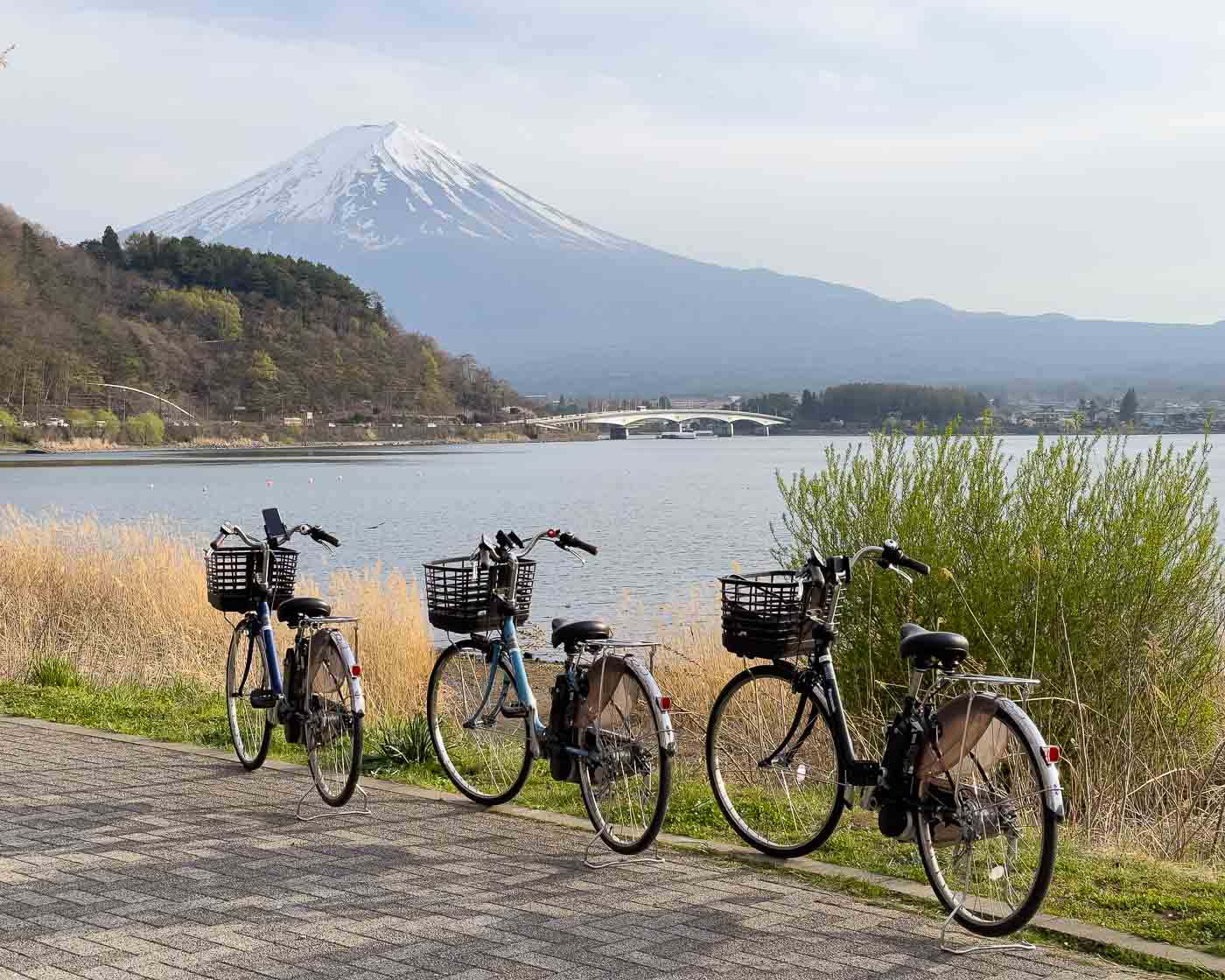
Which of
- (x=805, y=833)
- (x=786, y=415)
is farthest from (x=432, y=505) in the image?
(x=786, y=415)

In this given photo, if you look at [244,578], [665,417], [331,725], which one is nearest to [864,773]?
[331,725]

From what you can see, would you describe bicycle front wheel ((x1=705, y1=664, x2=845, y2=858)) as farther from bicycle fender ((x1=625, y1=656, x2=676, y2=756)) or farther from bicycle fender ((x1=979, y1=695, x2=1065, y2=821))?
bicycle fender ((x1=979, y1=695, x2=1065, y2=821))

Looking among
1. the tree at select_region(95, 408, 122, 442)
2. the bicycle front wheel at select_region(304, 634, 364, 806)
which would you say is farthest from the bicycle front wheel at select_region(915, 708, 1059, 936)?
the tree at select_region(95, 408, 122, 442)

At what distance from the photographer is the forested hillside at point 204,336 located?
404 ft

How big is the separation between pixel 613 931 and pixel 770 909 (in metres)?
0.59

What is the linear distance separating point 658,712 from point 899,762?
35.8 inches

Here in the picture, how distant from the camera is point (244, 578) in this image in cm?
739

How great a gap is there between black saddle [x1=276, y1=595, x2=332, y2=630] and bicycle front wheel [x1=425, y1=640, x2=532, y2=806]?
0.60 metres

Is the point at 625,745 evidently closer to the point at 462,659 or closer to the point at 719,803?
the point at 719,803

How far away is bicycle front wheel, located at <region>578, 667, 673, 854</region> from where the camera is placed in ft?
18.2

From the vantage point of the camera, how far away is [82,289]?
440ft

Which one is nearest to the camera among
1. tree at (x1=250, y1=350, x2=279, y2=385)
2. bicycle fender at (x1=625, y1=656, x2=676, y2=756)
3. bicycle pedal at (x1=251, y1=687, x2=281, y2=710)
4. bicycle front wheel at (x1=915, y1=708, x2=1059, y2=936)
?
bicycle front wheel at (x1=915, y1=708, x2=1059, y2=936)

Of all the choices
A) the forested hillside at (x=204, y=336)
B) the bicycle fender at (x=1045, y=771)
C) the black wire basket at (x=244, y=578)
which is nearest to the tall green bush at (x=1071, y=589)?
the black wire basket at (x=244, y=578)

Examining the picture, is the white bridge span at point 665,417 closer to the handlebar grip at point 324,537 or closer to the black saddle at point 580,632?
the handlebar grip at point 324,537
